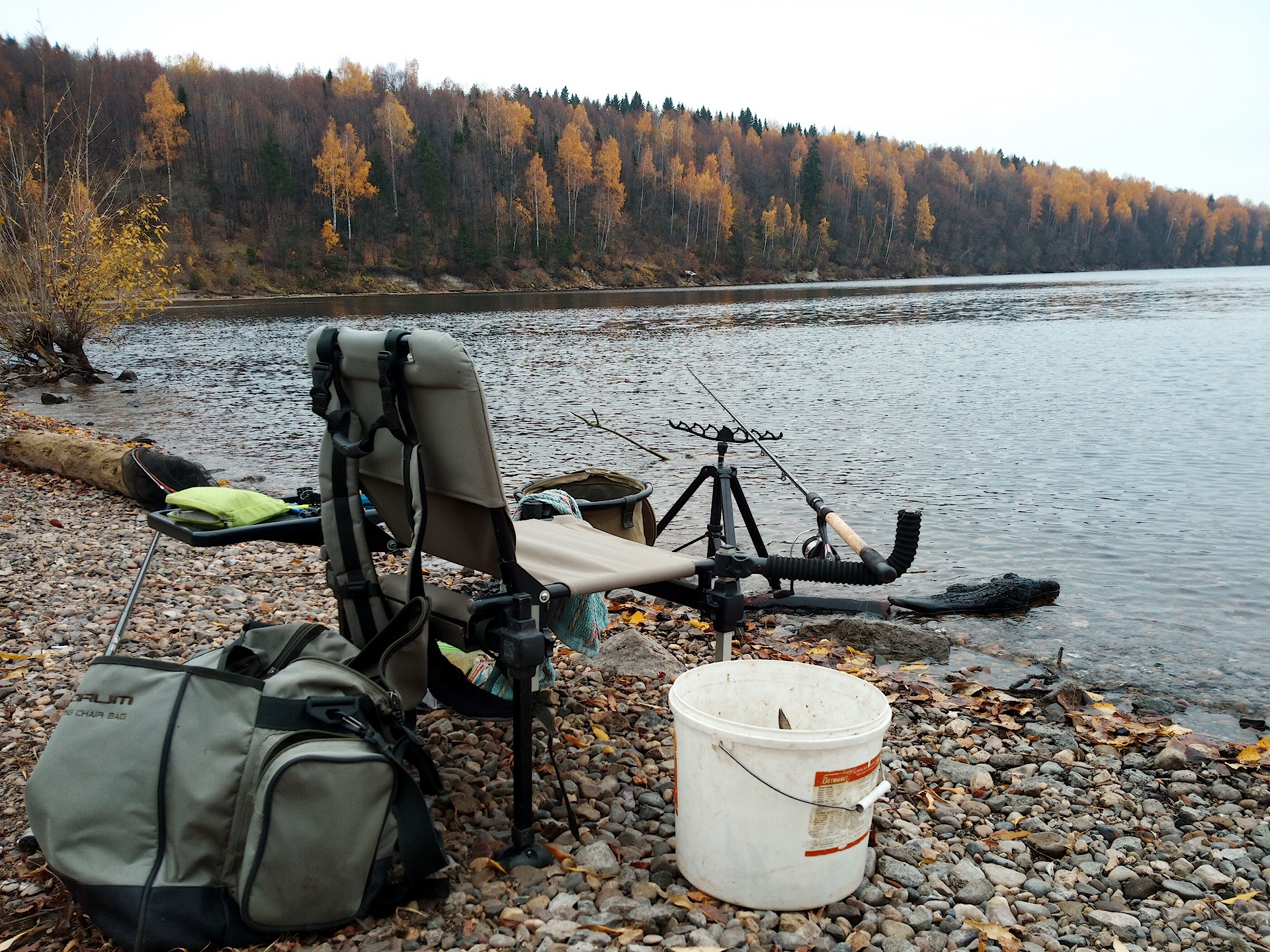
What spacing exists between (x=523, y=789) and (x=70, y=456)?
27.0 feet

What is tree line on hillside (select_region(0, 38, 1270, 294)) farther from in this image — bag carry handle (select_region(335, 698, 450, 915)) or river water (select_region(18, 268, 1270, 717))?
bag carry handle (select_region(335, 698, 450, 915))

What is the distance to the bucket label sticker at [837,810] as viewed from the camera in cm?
249

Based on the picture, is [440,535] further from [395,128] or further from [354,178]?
[395,128]

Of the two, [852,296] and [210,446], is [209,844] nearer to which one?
[210,446]

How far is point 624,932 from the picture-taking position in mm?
2488

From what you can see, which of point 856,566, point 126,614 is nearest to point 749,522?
point 856,566

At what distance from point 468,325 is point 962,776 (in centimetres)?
3786

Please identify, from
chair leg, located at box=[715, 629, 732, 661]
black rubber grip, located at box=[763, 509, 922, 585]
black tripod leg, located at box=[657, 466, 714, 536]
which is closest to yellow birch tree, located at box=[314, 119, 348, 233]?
black tripod leg, located at box=[657, 466, 714, 536]

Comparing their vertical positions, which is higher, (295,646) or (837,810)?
(295,646)

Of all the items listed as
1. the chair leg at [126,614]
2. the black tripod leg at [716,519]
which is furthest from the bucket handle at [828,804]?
the chair leg at [126,614]

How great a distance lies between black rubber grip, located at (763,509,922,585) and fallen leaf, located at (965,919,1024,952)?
0.96 m

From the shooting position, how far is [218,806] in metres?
2.28

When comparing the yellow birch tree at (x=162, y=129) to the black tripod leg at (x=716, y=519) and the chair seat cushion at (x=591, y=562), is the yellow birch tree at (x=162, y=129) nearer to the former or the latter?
the black tripod leg at (x=716, y=519)

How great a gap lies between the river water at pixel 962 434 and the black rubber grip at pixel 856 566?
3194mm
